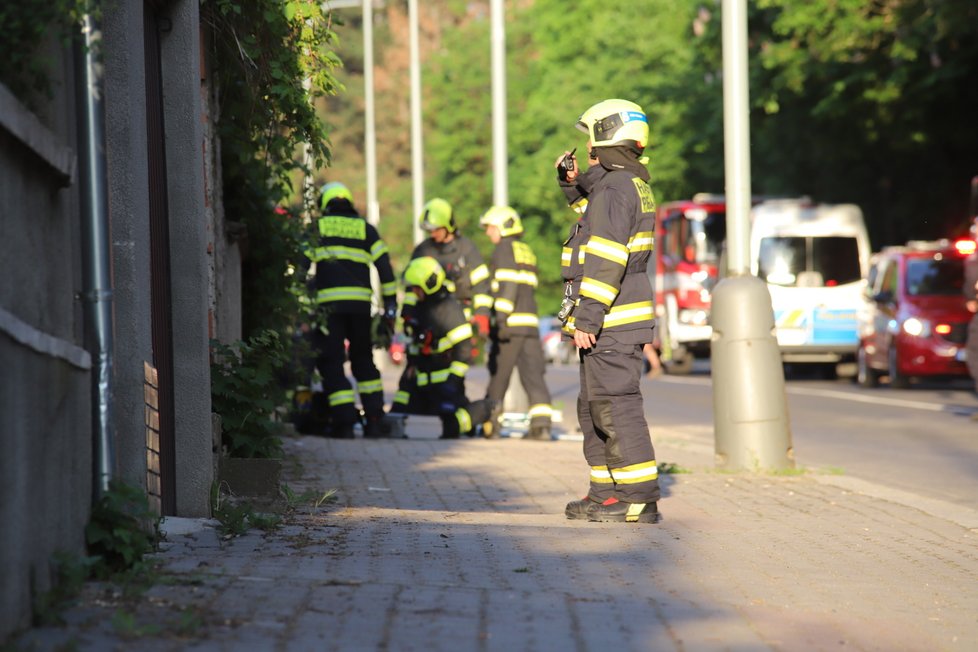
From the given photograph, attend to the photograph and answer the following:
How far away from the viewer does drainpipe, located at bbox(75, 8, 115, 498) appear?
212 inches

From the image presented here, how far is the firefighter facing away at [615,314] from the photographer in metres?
8.01

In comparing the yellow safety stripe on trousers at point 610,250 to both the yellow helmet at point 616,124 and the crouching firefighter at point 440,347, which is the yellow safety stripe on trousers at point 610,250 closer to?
the yellow helmet at point 616,124

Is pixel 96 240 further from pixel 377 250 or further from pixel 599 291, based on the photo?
pixel 377 250

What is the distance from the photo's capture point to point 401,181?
81000 mm

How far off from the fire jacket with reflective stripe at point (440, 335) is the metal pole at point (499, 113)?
4.37 metres

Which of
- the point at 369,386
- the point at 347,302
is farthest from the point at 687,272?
the point at 347,302

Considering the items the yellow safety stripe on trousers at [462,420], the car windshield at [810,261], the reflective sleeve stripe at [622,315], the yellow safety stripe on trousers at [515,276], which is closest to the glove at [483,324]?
the yellow safety stripe on trousers at [515,276]

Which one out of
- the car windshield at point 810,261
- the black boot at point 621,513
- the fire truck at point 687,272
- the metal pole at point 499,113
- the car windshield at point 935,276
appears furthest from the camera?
the fire truck at point 687,272

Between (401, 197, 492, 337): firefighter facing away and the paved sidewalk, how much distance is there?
217 inches

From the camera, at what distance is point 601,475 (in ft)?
27.1

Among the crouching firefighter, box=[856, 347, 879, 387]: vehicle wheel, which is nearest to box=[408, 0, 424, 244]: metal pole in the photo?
box=[856, 347, 879, 387]: vehicle wheel

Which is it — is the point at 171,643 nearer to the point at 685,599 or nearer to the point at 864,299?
the point at 685,599

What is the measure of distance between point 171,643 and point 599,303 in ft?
12.6

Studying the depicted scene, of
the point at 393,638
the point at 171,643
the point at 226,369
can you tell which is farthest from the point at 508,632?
the point at 226,369
